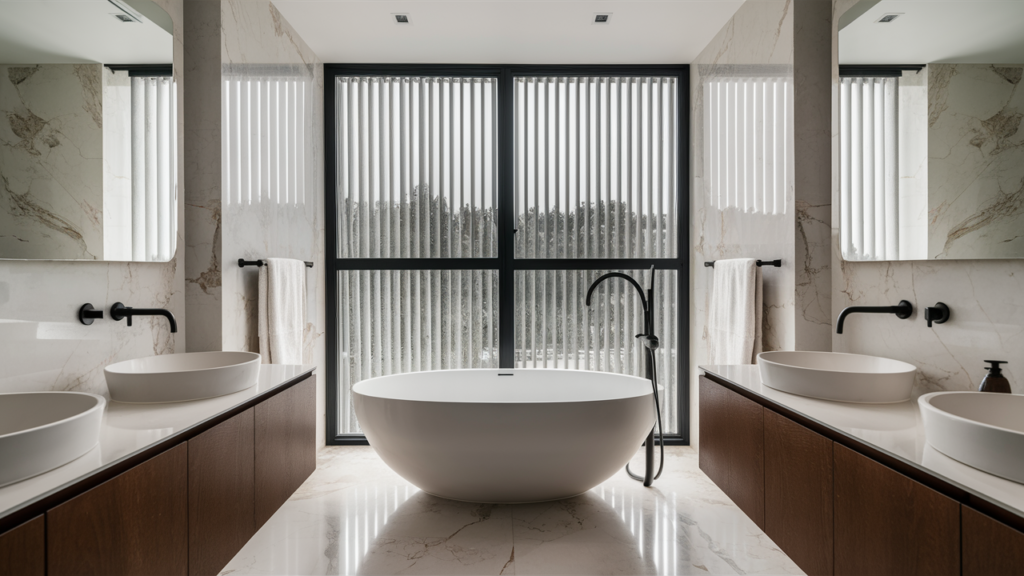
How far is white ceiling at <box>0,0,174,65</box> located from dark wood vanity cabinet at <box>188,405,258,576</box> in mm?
1183

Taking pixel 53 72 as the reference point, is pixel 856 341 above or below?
below

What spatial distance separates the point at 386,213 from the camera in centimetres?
338

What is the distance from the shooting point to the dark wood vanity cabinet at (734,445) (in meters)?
1.70

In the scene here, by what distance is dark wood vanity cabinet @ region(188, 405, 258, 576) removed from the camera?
1362 millimetres

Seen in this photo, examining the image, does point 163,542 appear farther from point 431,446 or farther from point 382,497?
point 382,497

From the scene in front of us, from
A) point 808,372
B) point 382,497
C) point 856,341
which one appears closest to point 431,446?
point 382,497

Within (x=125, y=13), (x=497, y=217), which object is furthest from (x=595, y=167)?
(x=125, y=13)

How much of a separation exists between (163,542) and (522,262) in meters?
2.45

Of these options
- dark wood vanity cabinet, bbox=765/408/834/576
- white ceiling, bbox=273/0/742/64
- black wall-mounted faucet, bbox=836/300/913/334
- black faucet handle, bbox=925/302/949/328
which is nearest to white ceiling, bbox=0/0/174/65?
white ceiling, bbox=273/0/742/64

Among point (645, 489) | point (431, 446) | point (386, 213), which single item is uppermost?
point (386, 213)

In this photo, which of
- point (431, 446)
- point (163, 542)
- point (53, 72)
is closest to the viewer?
point (163, 542)

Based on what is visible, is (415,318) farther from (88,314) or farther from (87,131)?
(87,131)

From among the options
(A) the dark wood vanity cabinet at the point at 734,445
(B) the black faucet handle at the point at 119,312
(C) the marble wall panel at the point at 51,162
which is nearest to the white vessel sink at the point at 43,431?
(C) the marble wall panel at the point at 51,162

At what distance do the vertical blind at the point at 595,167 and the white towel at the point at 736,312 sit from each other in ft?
2.18
